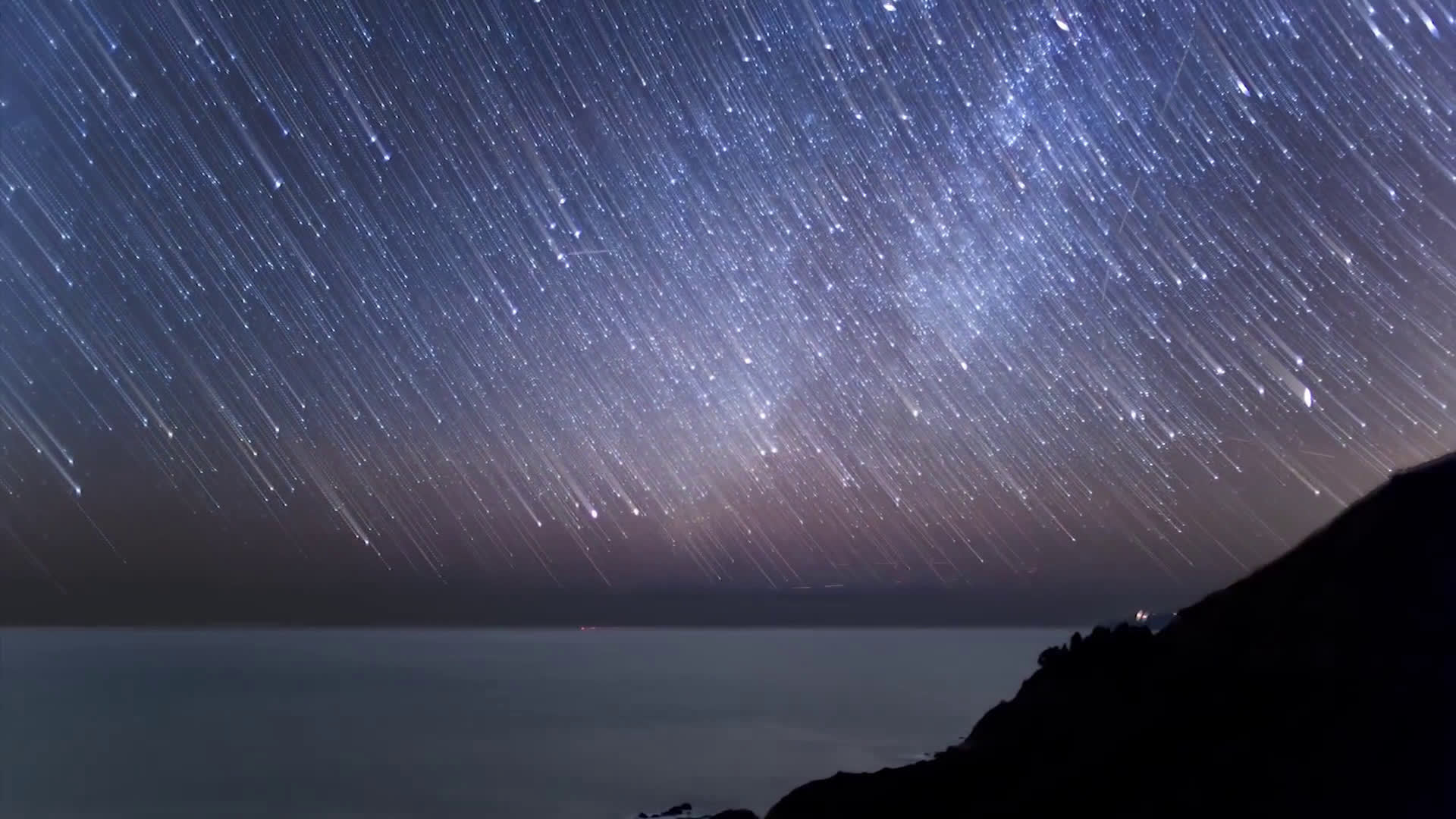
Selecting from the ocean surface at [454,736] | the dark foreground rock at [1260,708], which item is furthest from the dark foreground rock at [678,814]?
the dark foreground rock at [1260,708]

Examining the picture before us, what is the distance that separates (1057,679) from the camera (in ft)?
61.7

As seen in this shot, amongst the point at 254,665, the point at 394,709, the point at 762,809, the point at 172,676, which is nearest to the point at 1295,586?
the point at 762,809

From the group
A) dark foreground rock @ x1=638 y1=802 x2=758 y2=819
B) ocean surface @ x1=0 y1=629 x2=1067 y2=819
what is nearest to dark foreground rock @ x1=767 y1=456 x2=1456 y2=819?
dark foreground rock @ x1=638 y1=802 x2=758 y2=819

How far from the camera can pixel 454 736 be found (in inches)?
2126

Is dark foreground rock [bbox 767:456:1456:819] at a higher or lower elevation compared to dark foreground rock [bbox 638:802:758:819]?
lower

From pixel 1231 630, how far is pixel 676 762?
96.0ft

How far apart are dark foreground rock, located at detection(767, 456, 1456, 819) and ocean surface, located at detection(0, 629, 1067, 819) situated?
15.6 meters

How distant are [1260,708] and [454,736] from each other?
46.2 m

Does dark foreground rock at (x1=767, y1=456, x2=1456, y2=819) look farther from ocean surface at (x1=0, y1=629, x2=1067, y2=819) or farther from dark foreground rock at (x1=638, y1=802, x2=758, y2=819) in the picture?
ocean surface at (x1=0, y1=629, x2=1067, y2=819)

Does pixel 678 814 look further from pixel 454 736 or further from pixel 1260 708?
pixel 454 736

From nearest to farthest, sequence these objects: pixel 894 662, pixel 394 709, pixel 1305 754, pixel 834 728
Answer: pixel 1305 754
pixel 834 728
pixel 394 709
pixel 894 662

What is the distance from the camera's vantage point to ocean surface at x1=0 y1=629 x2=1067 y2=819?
35375mm

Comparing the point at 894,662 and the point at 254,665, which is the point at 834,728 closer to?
the point at 894,662

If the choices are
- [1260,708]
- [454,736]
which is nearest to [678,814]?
[1260,708]
